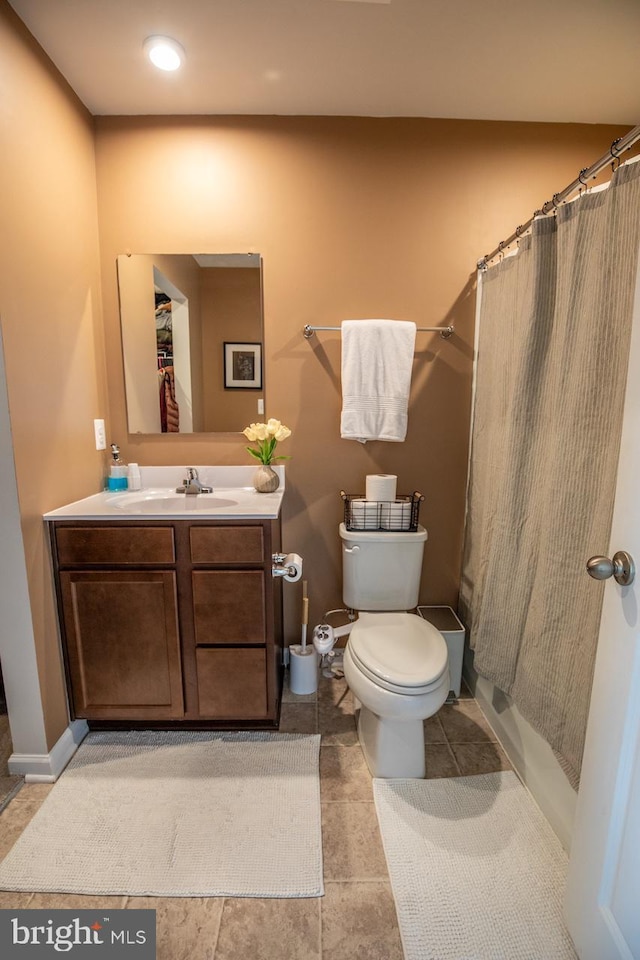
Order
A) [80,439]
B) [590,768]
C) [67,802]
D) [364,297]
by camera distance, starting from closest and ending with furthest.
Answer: [590,768], [67,802], [80,439], [364,297]

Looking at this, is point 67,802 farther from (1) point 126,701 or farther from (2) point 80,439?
(2) point 80,439

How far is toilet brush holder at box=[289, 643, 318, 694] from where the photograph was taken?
185 cm

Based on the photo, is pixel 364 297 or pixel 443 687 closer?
pixel 443 687

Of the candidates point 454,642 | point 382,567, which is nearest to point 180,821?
point 382,567

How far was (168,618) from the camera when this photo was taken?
150 centimetres

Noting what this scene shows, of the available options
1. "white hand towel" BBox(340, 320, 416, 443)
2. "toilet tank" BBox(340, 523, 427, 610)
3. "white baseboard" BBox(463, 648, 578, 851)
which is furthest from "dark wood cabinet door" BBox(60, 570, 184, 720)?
"white baseboard" BBox(463, 648, 578, 851)

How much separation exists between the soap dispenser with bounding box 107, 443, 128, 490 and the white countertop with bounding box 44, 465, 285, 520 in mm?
33

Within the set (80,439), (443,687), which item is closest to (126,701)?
(80,439)

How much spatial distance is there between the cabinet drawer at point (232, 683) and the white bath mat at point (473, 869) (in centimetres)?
51

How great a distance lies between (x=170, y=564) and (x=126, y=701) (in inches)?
22.7

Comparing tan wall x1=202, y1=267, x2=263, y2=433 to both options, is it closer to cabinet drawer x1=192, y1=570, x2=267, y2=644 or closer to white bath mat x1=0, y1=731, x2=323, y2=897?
cabinet drawer x1=192, y1=570, x2=267, y2=644

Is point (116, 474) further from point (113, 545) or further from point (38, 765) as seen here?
point (38, 765)

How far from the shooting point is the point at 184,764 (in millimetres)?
1494

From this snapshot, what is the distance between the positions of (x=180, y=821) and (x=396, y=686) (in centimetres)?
80
